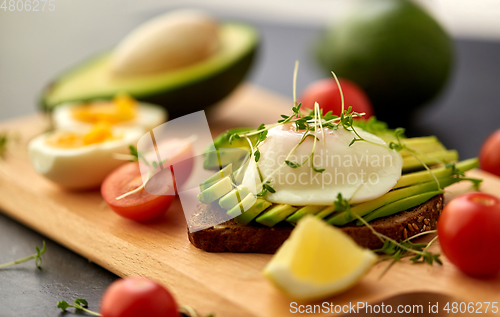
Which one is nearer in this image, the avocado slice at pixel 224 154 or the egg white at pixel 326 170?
the egg white at pixel 326 170

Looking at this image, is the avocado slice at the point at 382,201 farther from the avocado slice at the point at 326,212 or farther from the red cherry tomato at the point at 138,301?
the red cherry tomato at the point at 138,301

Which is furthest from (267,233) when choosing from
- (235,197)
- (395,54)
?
(395,54)

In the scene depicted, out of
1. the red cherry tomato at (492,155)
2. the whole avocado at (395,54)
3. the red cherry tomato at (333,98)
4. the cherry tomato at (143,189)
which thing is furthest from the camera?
the whole avocado at (395,54)

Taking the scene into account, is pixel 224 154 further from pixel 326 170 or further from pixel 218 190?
pixel 326 170

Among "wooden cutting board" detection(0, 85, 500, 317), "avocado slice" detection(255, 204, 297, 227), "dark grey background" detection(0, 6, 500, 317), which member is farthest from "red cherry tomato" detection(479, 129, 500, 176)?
"avocado slice" detection(255, 204, 297, 227)

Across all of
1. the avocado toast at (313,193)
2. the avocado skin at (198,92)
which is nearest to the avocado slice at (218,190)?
the avocado toast at (313,193)

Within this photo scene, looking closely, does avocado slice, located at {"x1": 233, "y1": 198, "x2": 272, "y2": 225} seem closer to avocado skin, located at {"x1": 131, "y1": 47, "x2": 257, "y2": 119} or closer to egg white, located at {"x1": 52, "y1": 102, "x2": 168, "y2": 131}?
egg white, located at {"x1": 52, "y1": 102, "x2": 168, "y2": 131}
